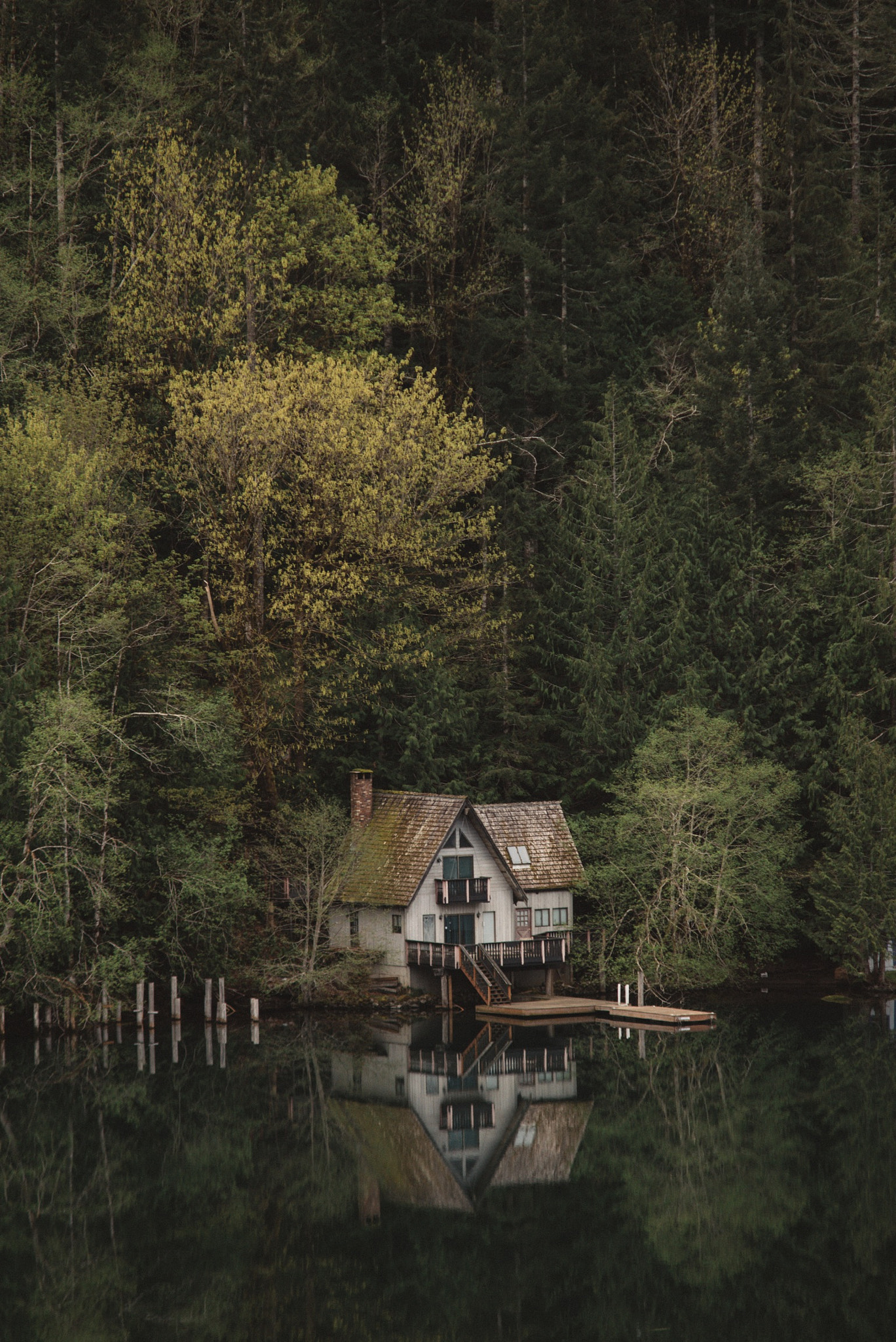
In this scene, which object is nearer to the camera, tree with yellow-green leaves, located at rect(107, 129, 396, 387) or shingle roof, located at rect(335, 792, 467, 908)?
shingle roof, located at rect(335, 792, 467, 908)

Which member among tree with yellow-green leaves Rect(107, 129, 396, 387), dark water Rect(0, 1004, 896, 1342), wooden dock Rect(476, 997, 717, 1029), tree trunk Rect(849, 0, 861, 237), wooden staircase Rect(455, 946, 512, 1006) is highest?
tree trunk Rect(849, 0, 861, 237)

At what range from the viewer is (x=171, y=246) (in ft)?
200

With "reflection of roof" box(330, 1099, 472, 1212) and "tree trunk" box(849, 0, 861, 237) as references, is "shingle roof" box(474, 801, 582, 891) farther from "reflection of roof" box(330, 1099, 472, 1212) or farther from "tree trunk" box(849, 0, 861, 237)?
"tree trunk" box(849, 0, 861, 237)

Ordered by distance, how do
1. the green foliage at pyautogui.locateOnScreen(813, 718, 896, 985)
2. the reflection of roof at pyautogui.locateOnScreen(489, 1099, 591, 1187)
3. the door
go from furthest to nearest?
1. the green foliage at pyautogui.locateOnScreen(813, 718, 896, 985)
2. the door
3. the reflection of roof at pyautogui.locateOnScreen(489, 1099, 591, 1187)

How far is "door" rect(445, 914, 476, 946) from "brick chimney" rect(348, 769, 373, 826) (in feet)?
16.7

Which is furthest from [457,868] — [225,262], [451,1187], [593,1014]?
[225,262]

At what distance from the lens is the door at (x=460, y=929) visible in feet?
185

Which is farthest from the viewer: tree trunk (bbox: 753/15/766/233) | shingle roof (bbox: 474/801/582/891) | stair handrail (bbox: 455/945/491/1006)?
Result: tree trunk (bbox: 753/15/766/233)

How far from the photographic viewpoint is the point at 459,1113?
41250 millimetres

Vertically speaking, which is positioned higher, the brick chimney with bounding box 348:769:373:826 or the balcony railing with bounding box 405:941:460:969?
the brick chimney with bounding box 348:769:373:826

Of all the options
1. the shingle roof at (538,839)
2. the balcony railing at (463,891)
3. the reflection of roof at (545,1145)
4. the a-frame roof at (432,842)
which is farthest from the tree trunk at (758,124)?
the reflection of roof at (545,1145)

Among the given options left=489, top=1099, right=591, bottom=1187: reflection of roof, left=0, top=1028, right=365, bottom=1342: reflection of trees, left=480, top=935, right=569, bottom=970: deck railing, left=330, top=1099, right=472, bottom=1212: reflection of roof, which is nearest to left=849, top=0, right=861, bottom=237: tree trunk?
left=480, top=935, right=569, bottom=970: deck railing

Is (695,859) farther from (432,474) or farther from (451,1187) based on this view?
(451,1187)

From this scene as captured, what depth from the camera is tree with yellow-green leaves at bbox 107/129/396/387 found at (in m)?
61.0
